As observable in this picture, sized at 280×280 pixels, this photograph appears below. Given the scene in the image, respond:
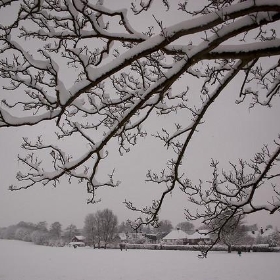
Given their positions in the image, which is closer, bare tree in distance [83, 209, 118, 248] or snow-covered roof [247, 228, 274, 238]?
snow-covered roof [247, 228, 274, 238]

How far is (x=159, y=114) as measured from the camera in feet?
20.7

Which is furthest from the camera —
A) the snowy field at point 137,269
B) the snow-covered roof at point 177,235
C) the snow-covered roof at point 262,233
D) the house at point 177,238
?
the snow-covered roof at point 262,233

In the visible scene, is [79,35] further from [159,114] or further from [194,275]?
[194,275]

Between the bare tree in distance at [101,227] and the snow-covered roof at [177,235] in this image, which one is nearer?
the snow-covered roof at [177,235]

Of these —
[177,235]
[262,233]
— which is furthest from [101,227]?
[262,233]

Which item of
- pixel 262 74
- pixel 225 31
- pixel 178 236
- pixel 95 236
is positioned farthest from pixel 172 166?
pixel 95 236

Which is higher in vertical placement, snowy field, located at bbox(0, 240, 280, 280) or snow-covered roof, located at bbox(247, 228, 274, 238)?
snow-covered roof, located at bbox(247, 228, 274, 238)

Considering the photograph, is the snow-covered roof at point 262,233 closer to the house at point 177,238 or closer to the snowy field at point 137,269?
the house at point 177,238

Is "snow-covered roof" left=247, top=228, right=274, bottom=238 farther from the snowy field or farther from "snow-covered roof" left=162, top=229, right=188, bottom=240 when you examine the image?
the snowy field

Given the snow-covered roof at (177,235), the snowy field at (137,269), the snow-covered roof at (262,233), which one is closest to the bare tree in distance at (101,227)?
the snow-covered roof at (177,235)

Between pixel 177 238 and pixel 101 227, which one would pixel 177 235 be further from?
pixel 101 227

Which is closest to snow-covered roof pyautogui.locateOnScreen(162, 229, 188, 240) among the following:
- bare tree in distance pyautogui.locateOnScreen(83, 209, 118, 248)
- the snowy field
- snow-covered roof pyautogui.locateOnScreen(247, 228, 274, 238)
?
bare tree in distance pyautogui.locateOnScreen(83, 209, 118, 248)

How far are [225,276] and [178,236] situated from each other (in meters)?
63.9

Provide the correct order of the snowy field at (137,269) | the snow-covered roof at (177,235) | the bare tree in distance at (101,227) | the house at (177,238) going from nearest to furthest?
the snowy field at (137,269) → the house at (177,238) → the snow-covered roof at (177,235) → the bare tree in distance at (101,227)
